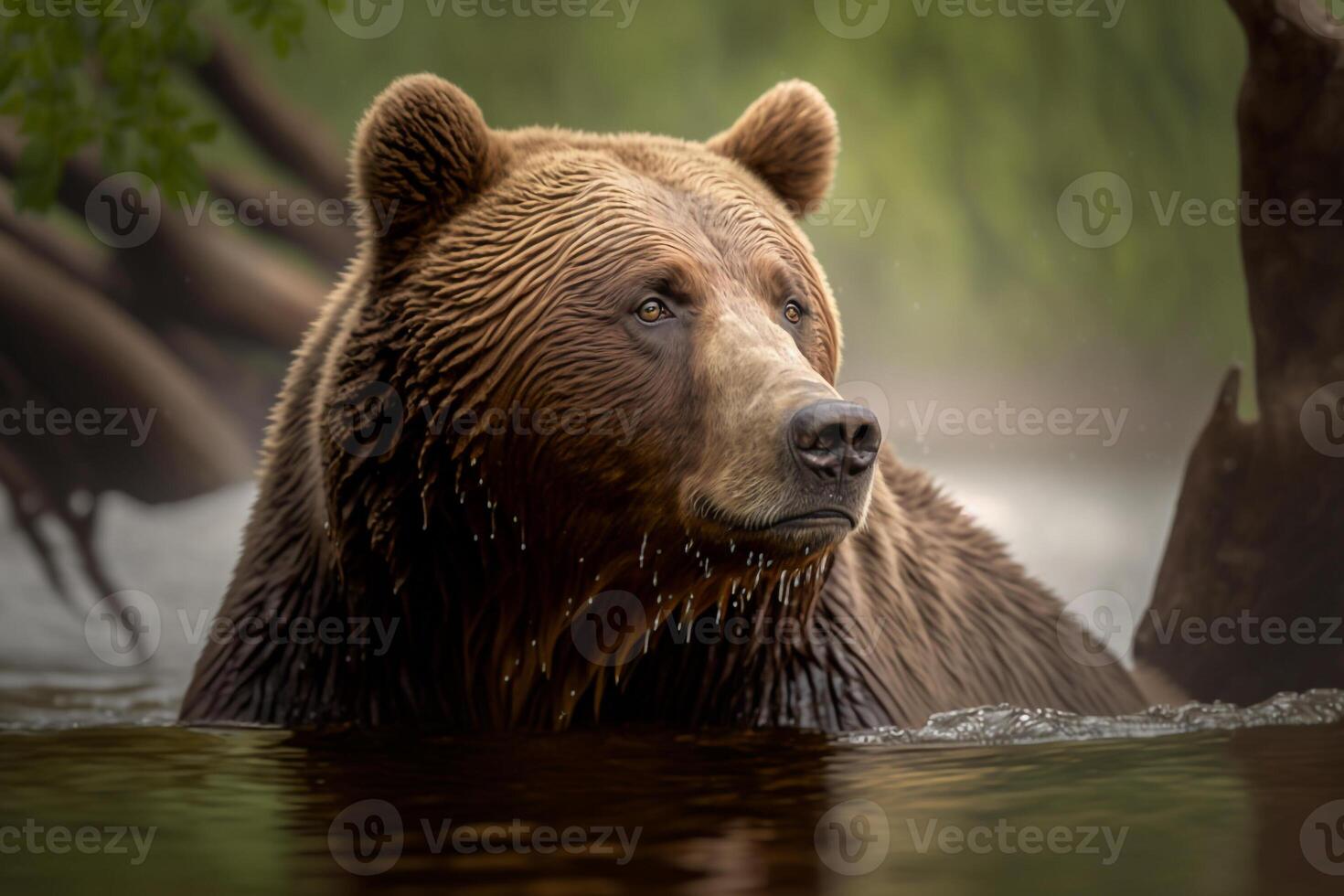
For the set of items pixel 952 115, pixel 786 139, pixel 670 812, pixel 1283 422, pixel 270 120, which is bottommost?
pixel 670 812

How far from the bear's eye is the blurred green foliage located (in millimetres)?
6575

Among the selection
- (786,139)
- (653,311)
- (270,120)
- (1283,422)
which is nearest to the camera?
(653,311)

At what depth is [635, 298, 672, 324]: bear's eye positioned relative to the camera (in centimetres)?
445

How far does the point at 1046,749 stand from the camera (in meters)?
4.60

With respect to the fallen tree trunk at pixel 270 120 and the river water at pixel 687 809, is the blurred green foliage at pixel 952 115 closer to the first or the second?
the fallen tree trunk at pixel 270 120

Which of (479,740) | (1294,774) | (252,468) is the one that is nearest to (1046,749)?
(1294,774)

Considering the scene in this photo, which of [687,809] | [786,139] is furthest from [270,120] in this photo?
[687,809]

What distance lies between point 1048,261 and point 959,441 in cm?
145

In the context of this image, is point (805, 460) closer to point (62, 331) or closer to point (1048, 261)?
point (62, 331)

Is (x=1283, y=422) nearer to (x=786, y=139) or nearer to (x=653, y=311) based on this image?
(x=786, y=139)

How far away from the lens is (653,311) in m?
4.45

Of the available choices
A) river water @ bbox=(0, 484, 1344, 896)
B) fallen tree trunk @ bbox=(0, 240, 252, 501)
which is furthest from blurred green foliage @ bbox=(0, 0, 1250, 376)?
river water @ bbox=(0, 484, 1344, 896)

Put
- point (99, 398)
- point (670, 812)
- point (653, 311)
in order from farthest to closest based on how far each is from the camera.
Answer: point (99, 398), point (653, 311), point (670, 812)

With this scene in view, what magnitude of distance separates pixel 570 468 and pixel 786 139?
1.42m
